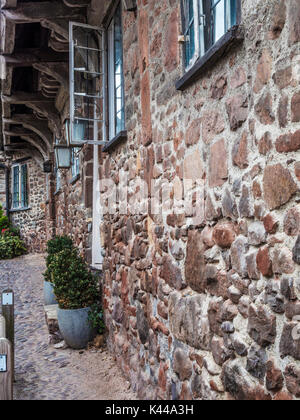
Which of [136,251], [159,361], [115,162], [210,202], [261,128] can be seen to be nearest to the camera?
[261,128]

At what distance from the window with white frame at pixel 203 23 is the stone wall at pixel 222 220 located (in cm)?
13

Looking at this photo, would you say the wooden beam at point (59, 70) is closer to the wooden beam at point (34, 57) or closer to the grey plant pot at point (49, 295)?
the wooden beam at point (34, 57)

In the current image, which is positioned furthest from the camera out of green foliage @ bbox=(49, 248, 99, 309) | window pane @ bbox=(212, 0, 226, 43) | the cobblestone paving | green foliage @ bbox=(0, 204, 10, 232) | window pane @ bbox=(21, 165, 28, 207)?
green foliage @ bbox=(0, 204, 10, 232)

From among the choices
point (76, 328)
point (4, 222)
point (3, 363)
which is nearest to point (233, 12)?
point (3, 363)

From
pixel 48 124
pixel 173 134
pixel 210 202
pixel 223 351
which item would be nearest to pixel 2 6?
pixel 173 134

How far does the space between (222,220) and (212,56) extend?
83 cm

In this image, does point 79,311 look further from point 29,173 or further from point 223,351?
point 29,173

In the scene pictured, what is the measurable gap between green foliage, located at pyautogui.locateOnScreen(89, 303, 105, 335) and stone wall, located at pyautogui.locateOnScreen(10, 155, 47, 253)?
8204mm

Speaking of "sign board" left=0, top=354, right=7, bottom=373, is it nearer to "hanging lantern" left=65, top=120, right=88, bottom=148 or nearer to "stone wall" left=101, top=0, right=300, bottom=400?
"stone wall" left=101, top=0, right=300, bottom=400

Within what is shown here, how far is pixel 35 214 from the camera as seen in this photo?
45.2ft

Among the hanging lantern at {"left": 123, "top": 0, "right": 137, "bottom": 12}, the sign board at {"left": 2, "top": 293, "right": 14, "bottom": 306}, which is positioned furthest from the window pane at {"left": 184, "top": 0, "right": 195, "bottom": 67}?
the sign board at {"left": 2, "top": 293, "right": 14, "bottom": 306}

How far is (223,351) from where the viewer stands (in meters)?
2.18

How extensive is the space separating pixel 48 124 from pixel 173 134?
8022mm

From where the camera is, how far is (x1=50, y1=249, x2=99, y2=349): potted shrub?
16.6 ft
